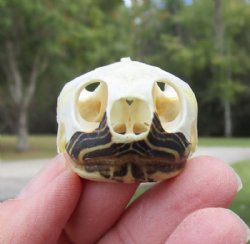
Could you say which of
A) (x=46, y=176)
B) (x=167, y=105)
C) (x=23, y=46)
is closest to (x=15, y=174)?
(x=23, y=46)

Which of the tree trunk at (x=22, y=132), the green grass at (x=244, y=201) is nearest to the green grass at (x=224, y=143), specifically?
the tree trunk at (x=22, y=132)

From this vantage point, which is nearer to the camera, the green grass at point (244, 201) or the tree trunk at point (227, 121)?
the green grass at point (244, 201)

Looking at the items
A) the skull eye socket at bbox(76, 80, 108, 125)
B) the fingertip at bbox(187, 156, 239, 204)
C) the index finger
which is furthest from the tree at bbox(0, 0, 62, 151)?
the fingertip at bbox(187, 156, 239, 204)

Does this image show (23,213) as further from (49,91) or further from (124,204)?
(49,91)

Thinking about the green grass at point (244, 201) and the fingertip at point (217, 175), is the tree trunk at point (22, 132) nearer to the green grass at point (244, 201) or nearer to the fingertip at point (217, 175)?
the green grass at point (244, 201)

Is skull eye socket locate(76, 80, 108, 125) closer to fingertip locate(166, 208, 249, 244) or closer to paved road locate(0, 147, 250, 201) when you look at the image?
fingertip locate(166, 208, 249, 244)

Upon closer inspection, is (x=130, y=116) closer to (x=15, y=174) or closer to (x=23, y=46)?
(x=15, y=174)
